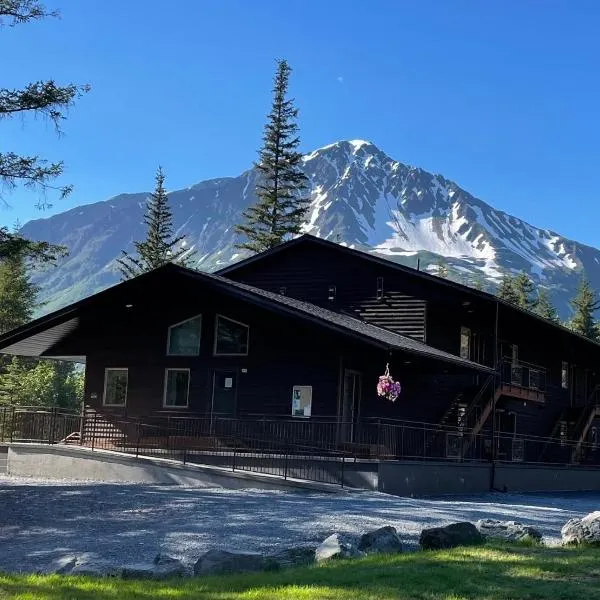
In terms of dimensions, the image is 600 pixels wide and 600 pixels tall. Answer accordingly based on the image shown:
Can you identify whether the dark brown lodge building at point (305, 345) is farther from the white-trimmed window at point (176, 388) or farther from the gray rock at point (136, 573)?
the gray rock at point (136, 573)

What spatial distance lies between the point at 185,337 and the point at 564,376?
18.9 m

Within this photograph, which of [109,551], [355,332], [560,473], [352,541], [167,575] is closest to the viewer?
[167,575]

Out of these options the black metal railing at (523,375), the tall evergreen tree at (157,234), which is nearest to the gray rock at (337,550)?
the black metal railing at (523,375)

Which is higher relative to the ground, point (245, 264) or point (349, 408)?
point (245, 264)

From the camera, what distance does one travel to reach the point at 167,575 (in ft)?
28.2

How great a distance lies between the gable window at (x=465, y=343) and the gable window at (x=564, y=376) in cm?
955

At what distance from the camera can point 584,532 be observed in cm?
1028

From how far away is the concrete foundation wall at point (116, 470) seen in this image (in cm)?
2027

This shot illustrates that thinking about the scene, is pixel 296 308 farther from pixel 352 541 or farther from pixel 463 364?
pixel 352 541


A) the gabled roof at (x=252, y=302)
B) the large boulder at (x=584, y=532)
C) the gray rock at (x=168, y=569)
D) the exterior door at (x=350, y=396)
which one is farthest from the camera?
the exterior door at (x=350, y=396)

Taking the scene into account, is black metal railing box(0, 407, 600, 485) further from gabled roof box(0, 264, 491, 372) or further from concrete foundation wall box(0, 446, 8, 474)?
gabled roof box(0, 264, 491, 372)

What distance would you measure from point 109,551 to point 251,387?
1444cm

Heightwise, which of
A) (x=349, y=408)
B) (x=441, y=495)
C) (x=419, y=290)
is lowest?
(x=441, y=495)

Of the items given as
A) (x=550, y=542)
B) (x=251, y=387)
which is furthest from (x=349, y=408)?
(x=550, y=542)
